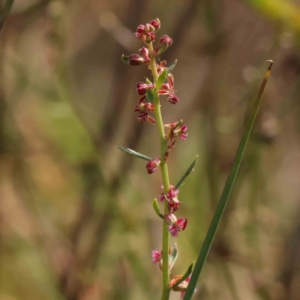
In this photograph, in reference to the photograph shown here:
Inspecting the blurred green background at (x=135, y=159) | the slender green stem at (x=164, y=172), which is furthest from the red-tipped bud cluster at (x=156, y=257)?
the blurred green background at (x=135, y=159)

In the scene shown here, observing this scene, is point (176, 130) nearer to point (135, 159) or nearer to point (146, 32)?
point (146, 32)

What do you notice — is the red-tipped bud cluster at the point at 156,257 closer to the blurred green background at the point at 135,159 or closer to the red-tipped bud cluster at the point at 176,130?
the red-tipped bud cluster at the point at 176,130

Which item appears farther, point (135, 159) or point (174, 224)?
point (135, 159)

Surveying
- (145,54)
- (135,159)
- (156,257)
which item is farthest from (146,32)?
(135,159)

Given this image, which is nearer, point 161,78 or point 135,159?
point 161,78

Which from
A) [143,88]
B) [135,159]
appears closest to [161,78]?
[143,88]

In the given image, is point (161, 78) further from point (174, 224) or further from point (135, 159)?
point (135, 159)

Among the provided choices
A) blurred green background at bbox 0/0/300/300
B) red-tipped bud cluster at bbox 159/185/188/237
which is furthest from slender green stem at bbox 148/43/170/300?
blurred green background at bbox 0/0/300/300

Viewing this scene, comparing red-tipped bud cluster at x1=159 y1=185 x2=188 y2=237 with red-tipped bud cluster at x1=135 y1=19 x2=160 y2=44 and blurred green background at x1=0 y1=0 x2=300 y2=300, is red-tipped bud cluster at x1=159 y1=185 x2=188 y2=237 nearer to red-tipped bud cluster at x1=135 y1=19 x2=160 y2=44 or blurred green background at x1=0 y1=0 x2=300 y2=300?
red-tipped bud cluster at x1=135 y1=19 x2=160 y2=44

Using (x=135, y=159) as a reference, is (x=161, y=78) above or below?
above
